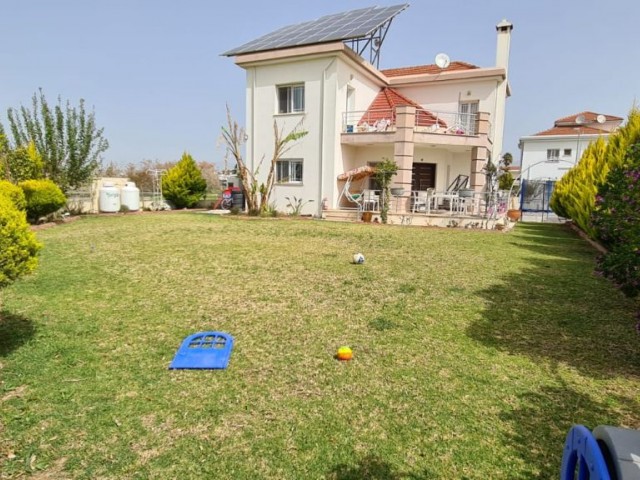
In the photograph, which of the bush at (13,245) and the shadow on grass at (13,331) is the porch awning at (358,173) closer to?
the shadow on grass at (13,331)

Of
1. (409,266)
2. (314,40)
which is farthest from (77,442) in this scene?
(314,40)

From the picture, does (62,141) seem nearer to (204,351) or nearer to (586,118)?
(204,351)

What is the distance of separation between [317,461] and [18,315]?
182 inches

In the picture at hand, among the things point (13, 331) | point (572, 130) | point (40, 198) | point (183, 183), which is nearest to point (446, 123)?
point (183, 183)

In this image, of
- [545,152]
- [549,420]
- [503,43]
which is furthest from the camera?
[545,152]

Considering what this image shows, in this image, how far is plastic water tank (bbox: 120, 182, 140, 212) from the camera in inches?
810

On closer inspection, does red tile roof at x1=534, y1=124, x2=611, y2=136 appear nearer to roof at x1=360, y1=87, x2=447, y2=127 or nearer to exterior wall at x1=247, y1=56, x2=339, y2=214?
roof at x1=360, y1=87, x2=447, y2=127

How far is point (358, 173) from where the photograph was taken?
→ 19203 millimetres

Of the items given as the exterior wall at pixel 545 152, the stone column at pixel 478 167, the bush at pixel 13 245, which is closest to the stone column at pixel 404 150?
the stone column at pixel 478 167

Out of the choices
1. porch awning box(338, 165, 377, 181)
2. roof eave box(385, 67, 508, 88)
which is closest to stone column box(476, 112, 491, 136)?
roof eave box(385, 67, 508, 88)

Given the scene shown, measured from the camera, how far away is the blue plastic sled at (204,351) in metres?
4.05

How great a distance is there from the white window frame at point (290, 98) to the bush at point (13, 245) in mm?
17273

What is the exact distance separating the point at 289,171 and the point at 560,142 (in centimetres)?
3450

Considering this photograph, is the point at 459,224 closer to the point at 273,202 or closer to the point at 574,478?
the point at 273,202
